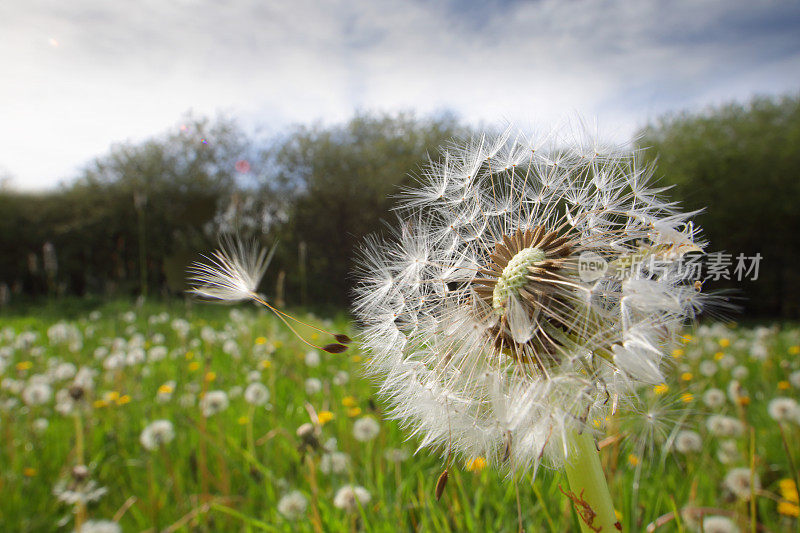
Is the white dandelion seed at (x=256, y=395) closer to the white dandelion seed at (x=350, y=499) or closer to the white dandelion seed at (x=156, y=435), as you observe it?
the white dandelion seed at (x=156, y=435)

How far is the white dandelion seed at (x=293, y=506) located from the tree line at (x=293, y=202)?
9.20 m

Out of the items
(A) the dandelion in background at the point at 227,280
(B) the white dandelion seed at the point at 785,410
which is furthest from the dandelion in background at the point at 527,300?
(B) the white dandelion seed at the point at 785,410

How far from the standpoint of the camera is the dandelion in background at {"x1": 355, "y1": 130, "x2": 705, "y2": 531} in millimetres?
866

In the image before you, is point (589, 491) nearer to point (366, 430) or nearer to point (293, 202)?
point (366, 430)

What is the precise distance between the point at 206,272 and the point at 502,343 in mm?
558

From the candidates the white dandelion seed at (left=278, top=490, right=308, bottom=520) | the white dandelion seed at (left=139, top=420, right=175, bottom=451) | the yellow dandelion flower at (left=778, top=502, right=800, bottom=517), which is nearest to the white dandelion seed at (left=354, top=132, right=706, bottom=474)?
the white dandelion seed at (left=278, top=490, right=308, bottom=520)

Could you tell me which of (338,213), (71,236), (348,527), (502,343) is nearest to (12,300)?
(71,236)

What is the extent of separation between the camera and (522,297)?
885 millimetres

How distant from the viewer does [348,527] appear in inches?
67.6

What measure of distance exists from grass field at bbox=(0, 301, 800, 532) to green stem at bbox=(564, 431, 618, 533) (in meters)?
0.10

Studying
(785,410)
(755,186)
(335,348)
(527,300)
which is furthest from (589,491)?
(755,186)

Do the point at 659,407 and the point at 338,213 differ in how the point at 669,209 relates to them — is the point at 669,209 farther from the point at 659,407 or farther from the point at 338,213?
the point at 338,213

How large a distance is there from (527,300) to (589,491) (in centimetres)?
32

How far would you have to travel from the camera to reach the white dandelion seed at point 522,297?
876mm
